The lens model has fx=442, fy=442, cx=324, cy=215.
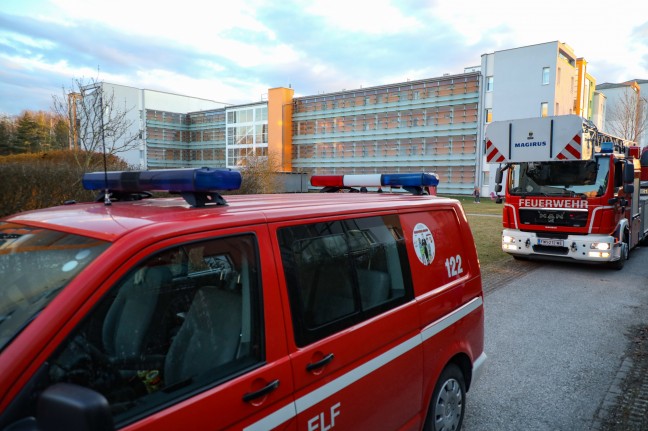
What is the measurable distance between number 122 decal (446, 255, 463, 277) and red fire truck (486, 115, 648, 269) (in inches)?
292

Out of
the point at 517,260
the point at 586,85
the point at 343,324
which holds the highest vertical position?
the point at 586,85

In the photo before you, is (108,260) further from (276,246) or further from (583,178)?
(583,178)

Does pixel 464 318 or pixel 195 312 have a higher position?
pixel 195 312

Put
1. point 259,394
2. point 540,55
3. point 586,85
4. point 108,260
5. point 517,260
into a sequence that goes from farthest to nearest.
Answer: point 586,85 < point 540,55 < point 517,260 < point 259,394 < point 108,260

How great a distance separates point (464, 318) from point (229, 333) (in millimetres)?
2196

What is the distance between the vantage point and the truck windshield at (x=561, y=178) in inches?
379

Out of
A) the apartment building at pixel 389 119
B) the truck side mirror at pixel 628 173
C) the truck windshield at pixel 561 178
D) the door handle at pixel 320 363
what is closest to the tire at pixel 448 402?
the door handle at pixel 320 363

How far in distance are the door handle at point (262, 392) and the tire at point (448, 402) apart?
5.35 feet

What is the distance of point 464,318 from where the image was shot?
3492 mm

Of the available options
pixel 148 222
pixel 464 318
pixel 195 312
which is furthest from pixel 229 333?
pixel 464 318

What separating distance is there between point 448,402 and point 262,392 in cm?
198

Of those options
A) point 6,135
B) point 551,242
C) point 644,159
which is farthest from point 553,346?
point 6,135

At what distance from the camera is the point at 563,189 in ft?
32.5

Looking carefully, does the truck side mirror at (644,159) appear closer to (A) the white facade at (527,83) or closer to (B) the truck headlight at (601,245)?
(B) the truck headlight at (601,245)
